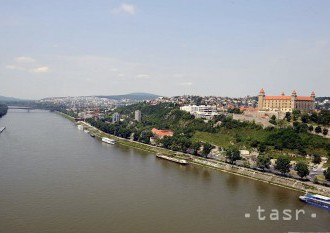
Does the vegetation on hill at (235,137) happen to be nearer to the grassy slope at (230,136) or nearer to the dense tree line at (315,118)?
the grassy slope at (230,136)

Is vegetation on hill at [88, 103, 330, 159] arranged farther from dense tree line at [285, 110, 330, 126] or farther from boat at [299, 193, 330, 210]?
boat at [299, 193, 330, 210]

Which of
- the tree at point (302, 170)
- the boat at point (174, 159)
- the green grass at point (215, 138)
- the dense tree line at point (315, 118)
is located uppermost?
the dense tree line at point (315, 118)

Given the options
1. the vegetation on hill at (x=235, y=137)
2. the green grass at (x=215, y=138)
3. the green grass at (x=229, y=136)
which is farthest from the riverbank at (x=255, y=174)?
the green grass at (x=229, y=136)

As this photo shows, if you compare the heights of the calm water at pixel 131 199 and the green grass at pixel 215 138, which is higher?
the green grass at pixel 215 138

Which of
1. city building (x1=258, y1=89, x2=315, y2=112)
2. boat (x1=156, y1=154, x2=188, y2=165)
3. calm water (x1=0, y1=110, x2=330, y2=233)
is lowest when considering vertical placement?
calm water (x1=0, y1=110, x2=330, y2=233)

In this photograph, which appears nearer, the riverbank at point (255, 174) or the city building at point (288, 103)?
the riverbank at point (255, 174)

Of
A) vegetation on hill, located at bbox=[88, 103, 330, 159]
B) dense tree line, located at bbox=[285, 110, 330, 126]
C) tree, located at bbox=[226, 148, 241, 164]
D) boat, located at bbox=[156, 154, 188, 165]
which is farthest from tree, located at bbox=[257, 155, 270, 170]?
dense tree line, located at bbox=[285, 110, 330, 126]

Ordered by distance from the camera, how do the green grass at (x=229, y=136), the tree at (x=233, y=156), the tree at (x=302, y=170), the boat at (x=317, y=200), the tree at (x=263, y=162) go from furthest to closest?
1. the green grass at (x=229, y=136)
2. the tree at (x=233, y=156)
3. the tree at (x=263, y=162)
4. the tree at (x=302, y=170)
5. the boat at (x=317, y=200)

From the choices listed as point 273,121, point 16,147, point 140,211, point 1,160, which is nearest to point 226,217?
point 140,211
